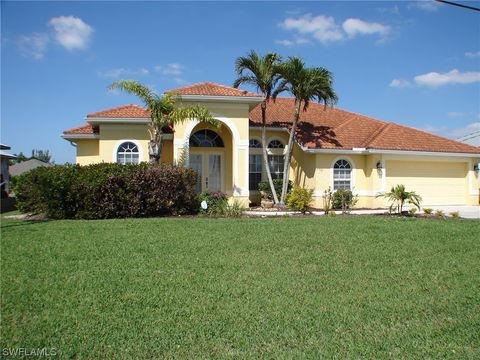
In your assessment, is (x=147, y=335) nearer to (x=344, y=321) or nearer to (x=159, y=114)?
(x=344, y=321)

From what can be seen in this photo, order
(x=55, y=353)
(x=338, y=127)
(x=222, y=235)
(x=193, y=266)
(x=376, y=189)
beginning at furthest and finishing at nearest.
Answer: (x=338, y=127), (x=376, y=189), (x=222, y=235), (x=193, y=266), (x=55, y=353)

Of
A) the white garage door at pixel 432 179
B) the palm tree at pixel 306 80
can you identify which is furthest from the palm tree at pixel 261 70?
the white garage door at pixel 432 179

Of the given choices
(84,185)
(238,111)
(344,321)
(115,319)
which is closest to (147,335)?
(115,319)

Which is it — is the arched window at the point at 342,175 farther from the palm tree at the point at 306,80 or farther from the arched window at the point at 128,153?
the arched window at the point at 128,153

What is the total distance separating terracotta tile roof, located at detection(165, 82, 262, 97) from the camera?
18.6m

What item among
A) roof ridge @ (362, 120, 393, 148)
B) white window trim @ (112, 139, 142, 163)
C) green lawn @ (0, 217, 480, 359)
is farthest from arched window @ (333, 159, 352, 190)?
green lawn @ (0, 217, 480, 359)

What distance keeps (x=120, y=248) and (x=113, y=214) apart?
245 inches

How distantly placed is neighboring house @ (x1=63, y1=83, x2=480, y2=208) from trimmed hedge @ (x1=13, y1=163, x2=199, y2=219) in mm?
3580

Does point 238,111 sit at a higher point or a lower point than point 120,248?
higher

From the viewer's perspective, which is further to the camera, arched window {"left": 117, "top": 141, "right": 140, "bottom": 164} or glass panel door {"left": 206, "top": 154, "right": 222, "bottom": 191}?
glass panel door {"left": 206, "top": 154, "right": 222, "bottom": 191}

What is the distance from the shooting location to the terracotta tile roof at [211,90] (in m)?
18.6

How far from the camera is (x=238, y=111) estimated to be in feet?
63.4

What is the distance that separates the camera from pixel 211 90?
757 inches

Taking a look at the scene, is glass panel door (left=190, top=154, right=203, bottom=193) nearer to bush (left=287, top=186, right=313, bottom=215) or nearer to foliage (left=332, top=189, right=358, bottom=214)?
bush (left=287, top=186, right=313, bottom=215)
